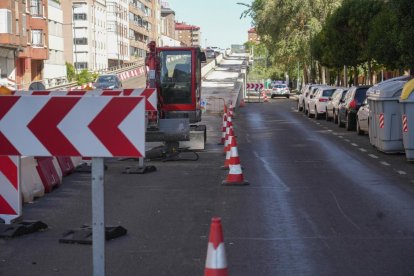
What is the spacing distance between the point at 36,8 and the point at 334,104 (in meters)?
44.3

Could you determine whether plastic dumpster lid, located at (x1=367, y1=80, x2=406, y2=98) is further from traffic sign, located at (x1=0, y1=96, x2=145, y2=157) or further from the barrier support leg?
the barrier support leg

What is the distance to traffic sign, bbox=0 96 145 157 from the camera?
602 cm

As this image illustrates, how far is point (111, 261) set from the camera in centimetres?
785

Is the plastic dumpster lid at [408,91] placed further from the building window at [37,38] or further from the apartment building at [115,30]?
the apartment building at [115,30]

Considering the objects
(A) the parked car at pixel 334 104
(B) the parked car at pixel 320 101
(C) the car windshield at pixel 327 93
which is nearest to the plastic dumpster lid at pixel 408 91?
(A) the parked car at pixel 334 104

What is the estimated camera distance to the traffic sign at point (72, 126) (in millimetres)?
6020

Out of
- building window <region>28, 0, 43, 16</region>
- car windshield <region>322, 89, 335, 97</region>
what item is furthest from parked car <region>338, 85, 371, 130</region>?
building window <region>28, 0, 43, 16</region>

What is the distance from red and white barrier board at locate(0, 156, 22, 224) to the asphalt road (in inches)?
17.5

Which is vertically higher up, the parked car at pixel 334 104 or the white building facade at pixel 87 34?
the white building facade at pixel 87 34

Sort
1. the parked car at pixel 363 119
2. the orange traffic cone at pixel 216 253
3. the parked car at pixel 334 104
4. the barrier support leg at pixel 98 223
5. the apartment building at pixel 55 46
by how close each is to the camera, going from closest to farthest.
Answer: the orange traffic cone at pixel 216 253 → the barrier support leg at pixel 98 223 → the parked car at pixel 363 119 → the parked car at pixel 334 104 → the apartment building at pixel 55 46

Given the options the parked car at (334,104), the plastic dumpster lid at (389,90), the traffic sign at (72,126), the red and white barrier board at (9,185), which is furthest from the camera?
the parked car at (334,104)

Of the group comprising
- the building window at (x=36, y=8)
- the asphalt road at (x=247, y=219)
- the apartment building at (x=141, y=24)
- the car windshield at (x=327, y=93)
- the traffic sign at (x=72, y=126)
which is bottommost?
the asphalt road at (x=247, y=219)

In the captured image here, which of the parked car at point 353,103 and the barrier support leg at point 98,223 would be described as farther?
the parked car at point 353,103

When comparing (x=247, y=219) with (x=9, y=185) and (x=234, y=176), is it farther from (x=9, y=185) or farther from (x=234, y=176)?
(x=234, y=176)
